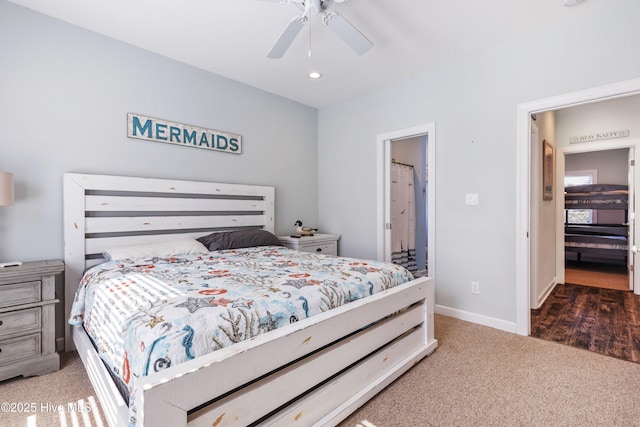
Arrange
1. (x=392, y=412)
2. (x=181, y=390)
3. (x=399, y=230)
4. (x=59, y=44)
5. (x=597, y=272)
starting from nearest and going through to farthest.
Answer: (x=181, y=390) < (x=392, y=412) < (x=59, y=44) < (x=399, y=230) < (x=597, y=272)

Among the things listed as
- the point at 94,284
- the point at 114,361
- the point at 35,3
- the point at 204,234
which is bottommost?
the point at 114,361

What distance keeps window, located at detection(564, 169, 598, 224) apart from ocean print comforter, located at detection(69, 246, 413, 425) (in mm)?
6596

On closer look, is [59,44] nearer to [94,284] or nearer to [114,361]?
[94,284]

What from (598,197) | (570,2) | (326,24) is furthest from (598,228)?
(326,24)

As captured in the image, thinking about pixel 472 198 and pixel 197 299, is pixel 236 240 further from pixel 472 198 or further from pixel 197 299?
pixel 472 198

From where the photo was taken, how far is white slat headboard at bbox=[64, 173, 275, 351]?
244cm

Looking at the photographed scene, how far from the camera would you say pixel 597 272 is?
5215mm

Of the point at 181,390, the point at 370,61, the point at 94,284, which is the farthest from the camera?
the point at 370,61

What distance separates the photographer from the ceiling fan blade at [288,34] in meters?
1.94

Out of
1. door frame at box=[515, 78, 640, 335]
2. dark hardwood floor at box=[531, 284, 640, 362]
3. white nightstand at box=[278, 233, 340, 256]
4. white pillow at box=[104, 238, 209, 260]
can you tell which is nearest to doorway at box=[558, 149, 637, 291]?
dark hardwood floor at box=[531, 284, 640, 362]

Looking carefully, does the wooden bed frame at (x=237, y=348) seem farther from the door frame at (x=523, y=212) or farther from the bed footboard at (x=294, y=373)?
the door frame at (x=523, y=212)

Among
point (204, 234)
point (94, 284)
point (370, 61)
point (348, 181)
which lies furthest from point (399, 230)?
point (94, 284)

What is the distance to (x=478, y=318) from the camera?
2977mm

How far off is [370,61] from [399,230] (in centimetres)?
251
